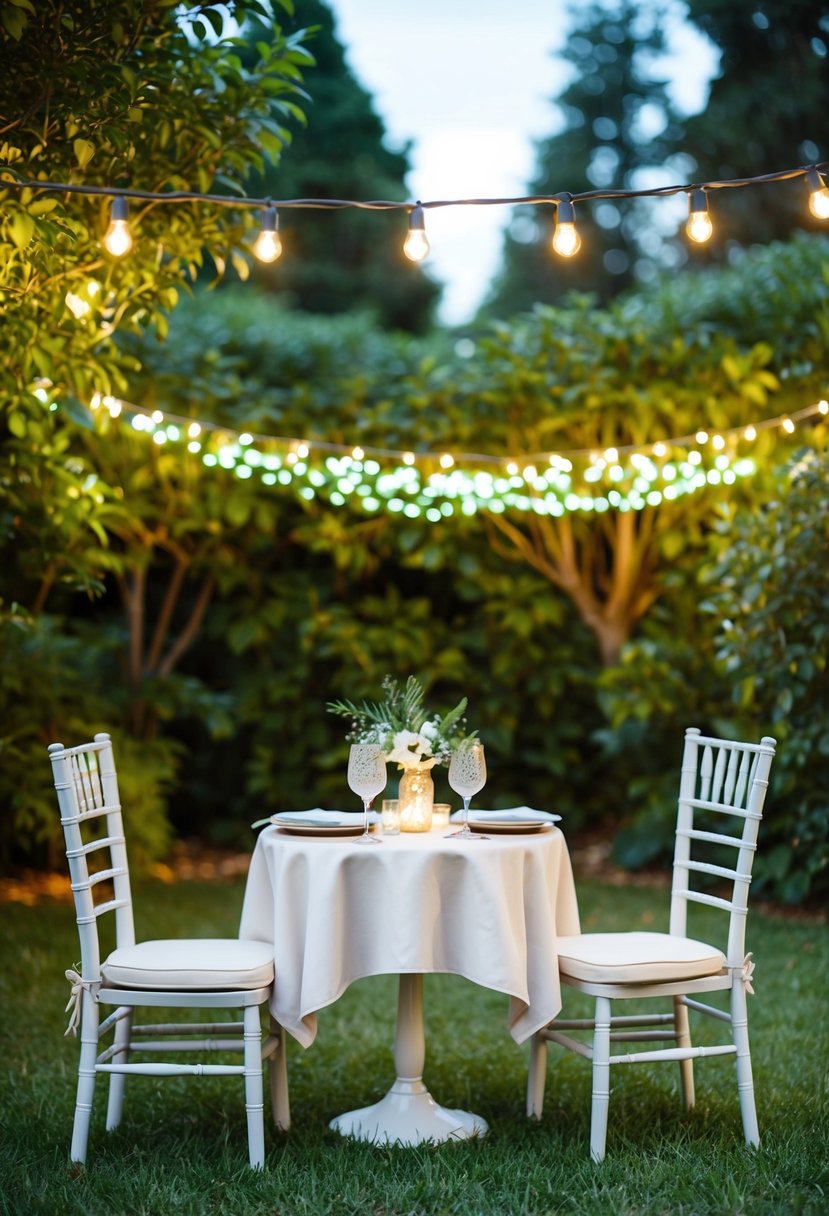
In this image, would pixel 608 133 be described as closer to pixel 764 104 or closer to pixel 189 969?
pixel 764 104

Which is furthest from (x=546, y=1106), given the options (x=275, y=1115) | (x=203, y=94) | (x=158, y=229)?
(x=203, y=94)

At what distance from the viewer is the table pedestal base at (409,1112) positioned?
9.64ft

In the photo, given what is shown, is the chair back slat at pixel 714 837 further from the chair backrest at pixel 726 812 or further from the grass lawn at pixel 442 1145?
the grass lawn at pixel 442 1145

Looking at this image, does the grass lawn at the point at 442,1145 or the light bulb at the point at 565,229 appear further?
the light bulb at the point at 565,229

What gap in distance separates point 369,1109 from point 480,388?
4.19 metres

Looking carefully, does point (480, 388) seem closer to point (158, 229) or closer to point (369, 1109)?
point (158, 229)

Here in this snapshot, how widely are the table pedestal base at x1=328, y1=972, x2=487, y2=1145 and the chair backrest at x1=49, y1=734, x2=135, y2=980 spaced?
71 cm

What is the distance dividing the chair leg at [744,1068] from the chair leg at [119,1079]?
57.1 inches

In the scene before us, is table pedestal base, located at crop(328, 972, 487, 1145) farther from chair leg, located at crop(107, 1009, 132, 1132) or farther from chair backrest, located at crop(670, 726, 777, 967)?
chair backrest, located at crop(670, 726, 777, 967)

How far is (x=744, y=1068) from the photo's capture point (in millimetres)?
2867

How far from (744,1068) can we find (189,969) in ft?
4.25

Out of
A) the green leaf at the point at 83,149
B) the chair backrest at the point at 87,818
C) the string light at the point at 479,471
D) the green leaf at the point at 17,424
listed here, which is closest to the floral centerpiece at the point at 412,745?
the chair backrest at the point at 87,818

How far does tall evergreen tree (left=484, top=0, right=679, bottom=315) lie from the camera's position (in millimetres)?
13773

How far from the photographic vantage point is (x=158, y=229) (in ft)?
13.3
